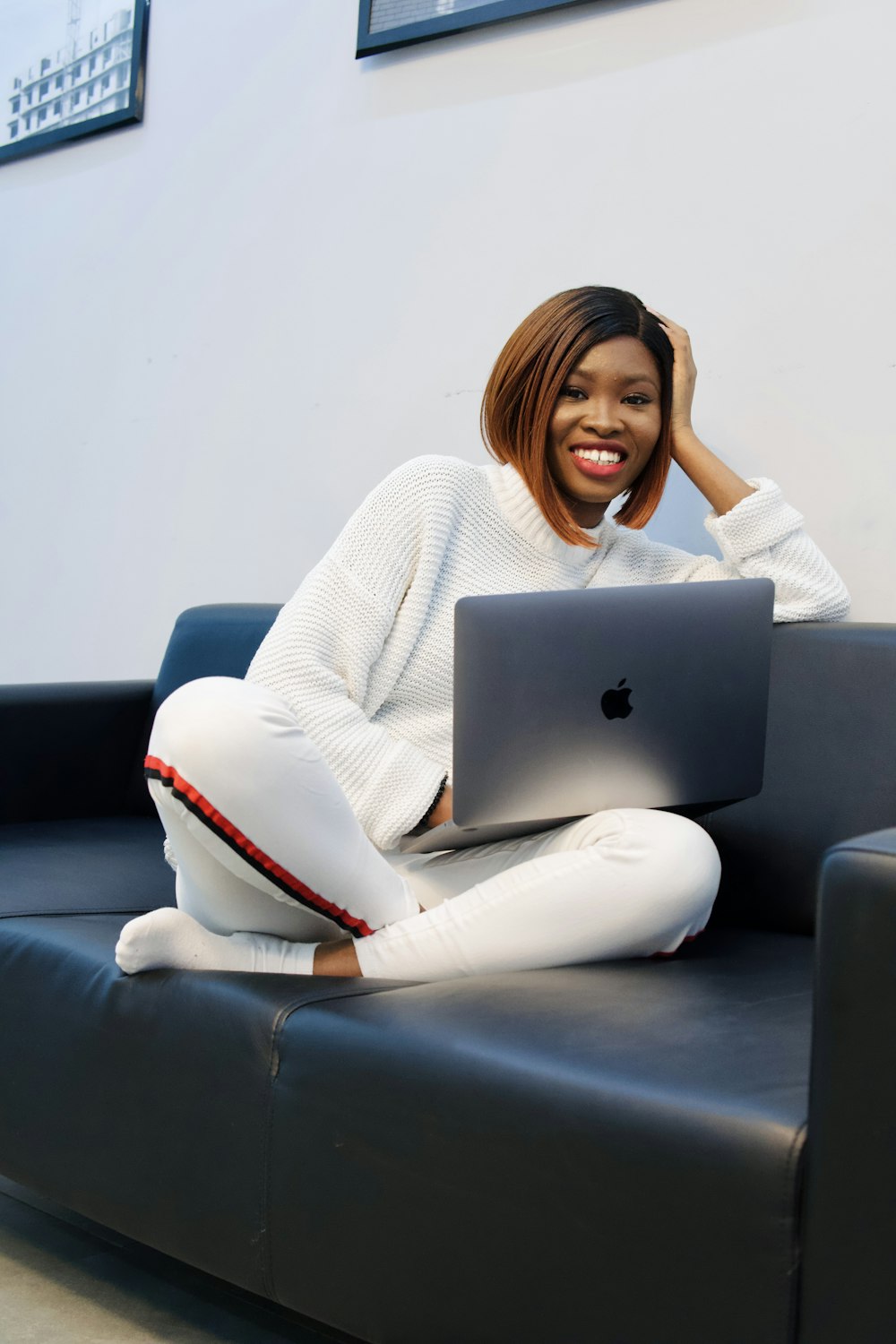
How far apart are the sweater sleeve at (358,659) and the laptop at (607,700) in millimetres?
93

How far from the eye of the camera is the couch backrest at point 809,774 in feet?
4.78

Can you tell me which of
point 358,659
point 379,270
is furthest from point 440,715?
point 379,270

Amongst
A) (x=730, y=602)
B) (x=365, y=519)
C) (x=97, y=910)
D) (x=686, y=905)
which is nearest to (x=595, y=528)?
(x=365, y=519)

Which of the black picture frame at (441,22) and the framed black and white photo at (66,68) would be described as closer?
the black picture frame at (441,22)

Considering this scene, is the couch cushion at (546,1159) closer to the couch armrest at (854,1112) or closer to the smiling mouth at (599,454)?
the couch armrest at (854,1112)

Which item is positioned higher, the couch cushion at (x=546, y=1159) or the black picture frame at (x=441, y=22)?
the black picture frame at (x=441, y=22)

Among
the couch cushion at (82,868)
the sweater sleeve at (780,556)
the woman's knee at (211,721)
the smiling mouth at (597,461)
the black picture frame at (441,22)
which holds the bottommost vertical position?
the couch cushion at (82,868)

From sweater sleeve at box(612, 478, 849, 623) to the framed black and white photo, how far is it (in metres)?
1.79

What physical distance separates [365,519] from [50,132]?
1948mm

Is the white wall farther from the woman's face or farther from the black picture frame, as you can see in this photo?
the woman's face

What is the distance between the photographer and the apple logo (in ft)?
4.11

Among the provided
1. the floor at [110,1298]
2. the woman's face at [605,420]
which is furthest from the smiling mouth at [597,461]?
the floor at [110,1298]

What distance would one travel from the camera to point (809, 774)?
1.50 metres

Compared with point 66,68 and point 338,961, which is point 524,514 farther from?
point 66,68
